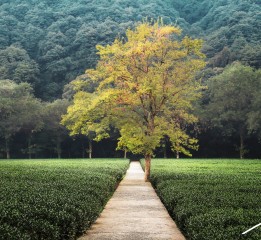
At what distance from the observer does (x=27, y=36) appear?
100688mm

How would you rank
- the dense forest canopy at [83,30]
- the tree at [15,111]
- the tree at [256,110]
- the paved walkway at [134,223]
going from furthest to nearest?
the dense forest canopy at [83,30]
the tree at [15,111]
the tree at [256,110]
the paved walkway at [134,223]

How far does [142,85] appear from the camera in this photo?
2369 centimetres

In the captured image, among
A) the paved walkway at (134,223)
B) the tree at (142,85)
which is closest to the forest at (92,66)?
the tree at (142,85)

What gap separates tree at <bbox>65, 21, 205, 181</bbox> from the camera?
79.5ft

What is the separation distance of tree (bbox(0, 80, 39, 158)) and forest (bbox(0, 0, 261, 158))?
0.17m

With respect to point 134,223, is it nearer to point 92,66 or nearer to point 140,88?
point 140,88

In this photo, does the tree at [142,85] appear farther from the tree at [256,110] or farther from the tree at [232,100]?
the tree at [232,100]

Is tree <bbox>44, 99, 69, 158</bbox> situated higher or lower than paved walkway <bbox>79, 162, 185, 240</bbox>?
higher

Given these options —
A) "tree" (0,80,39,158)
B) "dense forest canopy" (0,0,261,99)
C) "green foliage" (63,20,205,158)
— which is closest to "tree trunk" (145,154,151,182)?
"green foliage" (63,20,205,158)

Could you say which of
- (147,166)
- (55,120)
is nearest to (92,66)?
(55,120)

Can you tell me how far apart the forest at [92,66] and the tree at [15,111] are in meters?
0.17

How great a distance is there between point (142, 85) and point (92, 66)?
6930 centimetres

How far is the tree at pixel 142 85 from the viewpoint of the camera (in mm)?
24234

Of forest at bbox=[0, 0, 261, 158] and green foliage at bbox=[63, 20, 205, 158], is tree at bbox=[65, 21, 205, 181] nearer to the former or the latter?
A: green foliage at bbox=[63, 20, 205, 158]
